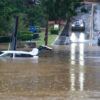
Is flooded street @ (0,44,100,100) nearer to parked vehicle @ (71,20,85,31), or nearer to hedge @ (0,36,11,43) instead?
hedge @ (0,36,11,43)

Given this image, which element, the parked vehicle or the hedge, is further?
the parked vehicle

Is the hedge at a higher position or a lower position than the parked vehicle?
lower

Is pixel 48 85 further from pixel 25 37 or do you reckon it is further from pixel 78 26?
pixel 78 26

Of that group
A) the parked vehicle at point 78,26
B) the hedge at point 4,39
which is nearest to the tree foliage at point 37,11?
the hedge at point 4,39

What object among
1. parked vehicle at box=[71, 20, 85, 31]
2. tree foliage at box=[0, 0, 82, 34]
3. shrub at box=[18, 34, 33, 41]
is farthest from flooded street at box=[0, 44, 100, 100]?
parked vehicle at box=[71, 20, 85, 31]

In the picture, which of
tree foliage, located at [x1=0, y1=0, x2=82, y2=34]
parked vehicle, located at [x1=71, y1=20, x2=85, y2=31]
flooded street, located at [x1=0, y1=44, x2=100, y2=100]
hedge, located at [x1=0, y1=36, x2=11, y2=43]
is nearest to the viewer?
flooded street, located at [x1=0, y1=44, x2=100, y2=100]

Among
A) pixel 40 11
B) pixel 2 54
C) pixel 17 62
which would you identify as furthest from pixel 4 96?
pixel 40 11

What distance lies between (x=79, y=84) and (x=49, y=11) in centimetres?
3629

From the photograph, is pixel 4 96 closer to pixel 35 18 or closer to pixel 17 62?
pixel 17 62

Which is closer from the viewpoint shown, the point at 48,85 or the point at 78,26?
the point at 48,85

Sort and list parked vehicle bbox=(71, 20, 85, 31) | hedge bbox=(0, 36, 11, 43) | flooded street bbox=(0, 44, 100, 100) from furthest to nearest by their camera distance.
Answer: parked vehicle bbox=(71, 20, 85, 31)
hedge bbox=(0, 36, 11, 43)
flooded street bbox=(0, 44, 100, 100)

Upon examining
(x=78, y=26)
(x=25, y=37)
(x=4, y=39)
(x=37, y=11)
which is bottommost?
(x=4, y=39)

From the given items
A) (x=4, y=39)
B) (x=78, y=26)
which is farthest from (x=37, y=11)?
(x=78, y=26)

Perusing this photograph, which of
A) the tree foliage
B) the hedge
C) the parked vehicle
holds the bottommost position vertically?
the hedge
